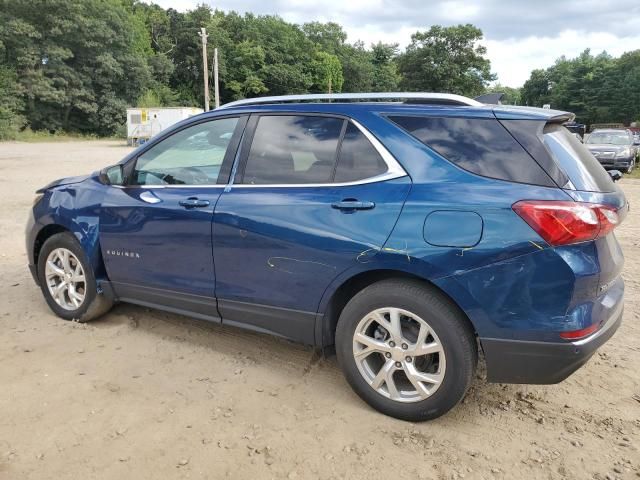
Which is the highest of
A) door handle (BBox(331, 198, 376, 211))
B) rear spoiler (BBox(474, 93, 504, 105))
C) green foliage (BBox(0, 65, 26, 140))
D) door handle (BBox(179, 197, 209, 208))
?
rear spoiler (BBox(474, 93, 504, 105))

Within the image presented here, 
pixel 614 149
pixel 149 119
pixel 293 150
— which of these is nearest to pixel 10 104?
pixel 149 119

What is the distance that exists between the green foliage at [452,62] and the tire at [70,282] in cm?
7316

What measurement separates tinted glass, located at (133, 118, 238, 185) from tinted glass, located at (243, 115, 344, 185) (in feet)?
0.88

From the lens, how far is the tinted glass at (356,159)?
2.90 m

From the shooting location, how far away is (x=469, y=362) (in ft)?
8.65

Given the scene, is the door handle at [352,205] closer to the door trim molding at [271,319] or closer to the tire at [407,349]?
the tire at [407,349]

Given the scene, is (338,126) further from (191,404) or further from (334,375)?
(191,404)

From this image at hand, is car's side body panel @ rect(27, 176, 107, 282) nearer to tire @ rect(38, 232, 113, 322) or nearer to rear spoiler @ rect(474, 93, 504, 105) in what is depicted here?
tire @ rect(38, 232, 113, 322)

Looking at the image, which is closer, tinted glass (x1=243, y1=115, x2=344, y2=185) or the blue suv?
the blue suv

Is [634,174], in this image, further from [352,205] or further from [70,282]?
[70,282]

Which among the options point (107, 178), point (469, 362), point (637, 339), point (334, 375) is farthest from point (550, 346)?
point (107, 178)

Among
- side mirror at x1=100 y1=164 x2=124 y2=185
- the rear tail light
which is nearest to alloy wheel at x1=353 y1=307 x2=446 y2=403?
the rear tail light

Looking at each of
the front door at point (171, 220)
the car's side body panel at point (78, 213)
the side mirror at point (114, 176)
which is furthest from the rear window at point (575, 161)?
the car's side body panel at point (78, 213)

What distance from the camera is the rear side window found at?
256 cm
